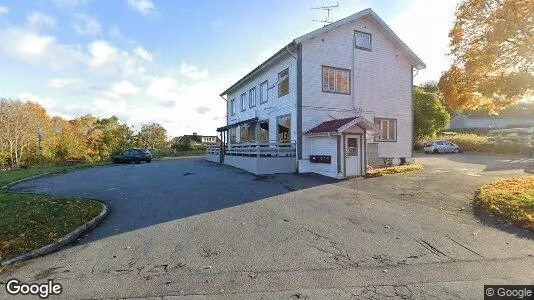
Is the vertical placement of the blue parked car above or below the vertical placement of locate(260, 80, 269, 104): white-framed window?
below

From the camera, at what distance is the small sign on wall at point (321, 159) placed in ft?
57.9

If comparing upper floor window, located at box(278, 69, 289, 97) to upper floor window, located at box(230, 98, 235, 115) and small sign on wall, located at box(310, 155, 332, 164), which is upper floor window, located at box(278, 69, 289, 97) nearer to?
small sign on wall, located at box(310, 155, 332, 164)

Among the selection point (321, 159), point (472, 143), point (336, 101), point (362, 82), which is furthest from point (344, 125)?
point (472, 143)

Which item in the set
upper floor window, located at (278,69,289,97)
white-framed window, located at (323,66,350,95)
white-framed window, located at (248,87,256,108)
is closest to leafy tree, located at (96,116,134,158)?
white-framed window, located at (248,87,256,108)

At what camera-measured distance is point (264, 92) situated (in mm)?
24703

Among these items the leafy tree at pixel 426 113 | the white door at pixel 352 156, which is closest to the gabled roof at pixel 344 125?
the white door at pixel 352 156

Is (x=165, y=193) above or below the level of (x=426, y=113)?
below

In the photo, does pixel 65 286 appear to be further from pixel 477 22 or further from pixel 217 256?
pixel 477 22

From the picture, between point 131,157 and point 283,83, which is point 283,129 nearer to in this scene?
point 283,83

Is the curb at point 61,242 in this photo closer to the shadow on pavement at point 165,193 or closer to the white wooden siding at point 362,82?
the shadow on pavement at point 165,193

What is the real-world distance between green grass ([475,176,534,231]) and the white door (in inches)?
236

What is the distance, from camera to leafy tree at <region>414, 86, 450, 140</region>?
40969mm

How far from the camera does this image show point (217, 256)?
262 inches

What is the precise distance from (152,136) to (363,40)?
44914mm
